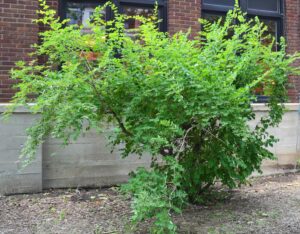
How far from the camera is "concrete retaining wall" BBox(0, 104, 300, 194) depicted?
6.02 meters

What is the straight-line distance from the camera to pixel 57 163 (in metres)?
6.33

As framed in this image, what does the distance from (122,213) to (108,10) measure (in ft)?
13.2

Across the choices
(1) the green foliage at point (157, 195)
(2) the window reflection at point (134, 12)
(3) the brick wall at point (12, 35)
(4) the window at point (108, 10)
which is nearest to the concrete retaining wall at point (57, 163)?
(3) the brick wall at point (12, 35)

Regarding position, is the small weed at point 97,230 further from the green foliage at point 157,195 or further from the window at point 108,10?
the window at point 108,10

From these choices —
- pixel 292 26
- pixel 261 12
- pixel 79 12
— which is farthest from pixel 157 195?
pixel 292 26

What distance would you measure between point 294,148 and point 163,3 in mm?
3882

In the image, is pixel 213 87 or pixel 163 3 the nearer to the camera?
pixel 213 87

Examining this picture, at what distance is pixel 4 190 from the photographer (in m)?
5.99

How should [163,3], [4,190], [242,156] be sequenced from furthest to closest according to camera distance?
[163,3]
[4,190]
[242,156]

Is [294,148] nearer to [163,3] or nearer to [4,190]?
[163,3]

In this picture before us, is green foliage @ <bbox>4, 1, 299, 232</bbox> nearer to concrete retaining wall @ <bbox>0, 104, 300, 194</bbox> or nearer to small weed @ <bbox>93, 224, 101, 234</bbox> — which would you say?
small weed @ <bbox>93, 224, 101, 234</bbox>

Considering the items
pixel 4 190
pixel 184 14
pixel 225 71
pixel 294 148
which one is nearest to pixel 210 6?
pixel 184 14

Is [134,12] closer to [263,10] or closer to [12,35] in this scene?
[12,35]

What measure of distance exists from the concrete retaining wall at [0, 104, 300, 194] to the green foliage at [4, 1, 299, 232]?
1.50m
